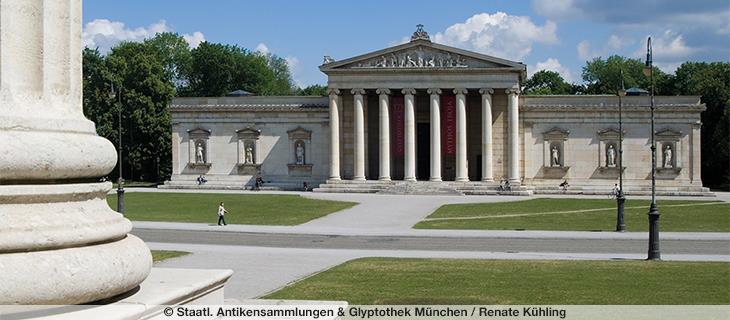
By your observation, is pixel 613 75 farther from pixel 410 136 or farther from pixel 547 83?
pixel 410 136

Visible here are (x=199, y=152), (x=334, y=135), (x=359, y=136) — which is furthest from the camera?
(x=199, y=152)

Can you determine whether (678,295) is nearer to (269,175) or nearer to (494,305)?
(494,305)

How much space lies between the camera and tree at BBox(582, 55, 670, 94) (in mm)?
132425

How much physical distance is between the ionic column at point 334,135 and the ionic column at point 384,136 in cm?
365

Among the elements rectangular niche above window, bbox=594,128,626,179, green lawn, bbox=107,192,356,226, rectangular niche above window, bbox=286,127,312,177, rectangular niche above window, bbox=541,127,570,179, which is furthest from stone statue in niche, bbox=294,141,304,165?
rectangular niche above window, bbox=594,128,626,179

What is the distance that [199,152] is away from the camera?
84562 mm

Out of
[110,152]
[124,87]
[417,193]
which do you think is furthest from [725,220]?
[124,87]

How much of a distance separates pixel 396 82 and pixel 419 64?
8.15ft

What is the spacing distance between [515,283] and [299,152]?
62.8 m

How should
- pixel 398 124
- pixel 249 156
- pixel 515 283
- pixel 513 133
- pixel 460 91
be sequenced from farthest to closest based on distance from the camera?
1. pixel 249 156
2. pixel 398 124
3. pixel 513 133
4. pixel 460 91
5. pixel 515 283

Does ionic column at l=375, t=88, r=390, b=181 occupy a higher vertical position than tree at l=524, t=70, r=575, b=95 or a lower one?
lower

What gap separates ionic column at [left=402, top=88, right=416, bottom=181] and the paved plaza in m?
32.2

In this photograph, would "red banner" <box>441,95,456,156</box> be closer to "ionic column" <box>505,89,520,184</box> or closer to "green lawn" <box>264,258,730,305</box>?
"ionic column" <box>505,89,520,184</box>

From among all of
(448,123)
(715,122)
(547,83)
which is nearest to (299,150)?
(448,123)
